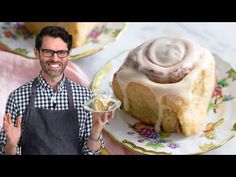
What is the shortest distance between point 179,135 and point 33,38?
49cm

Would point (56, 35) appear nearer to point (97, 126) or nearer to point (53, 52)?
point (53, 52)

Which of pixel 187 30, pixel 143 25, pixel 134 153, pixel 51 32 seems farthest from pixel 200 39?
pixel 51 32

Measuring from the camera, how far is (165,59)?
111 centimetres

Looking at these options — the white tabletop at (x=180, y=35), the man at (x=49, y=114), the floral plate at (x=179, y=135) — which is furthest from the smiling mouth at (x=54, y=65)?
the white tabletop at (x=180, y=35)

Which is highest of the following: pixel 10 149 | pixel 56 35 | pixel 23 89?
pixel 56 35

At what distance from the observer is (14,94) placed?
96 cm

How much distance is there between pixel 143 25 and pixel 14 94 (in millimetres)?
612

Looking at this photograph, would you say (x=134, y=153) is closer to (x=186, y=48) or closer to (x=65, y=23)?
(x=186, y=48)

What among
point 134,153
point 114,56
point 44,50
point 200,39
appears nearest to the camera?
point 44,50

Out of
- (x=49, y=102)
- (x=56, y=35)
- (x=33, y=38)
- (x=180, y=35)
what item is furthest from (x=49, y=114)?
(x=180, y=35)

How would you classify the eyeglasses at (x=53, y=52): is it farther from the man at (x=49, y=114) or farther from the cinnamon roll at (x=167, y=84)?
the cinnamon roll at (x=167, y=84)

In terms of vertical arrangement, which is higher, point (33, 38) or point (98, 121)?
point (33, 38)

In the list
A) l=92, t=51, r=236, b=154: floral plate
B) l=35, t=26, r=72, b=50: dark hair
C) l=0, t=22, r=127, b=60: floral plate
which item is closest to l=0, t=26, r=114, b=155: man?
A: l=35, t=26, r=72, b=50: dark hair

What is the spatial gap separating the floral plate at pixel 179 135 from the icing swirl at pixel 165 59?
0.11 meters
